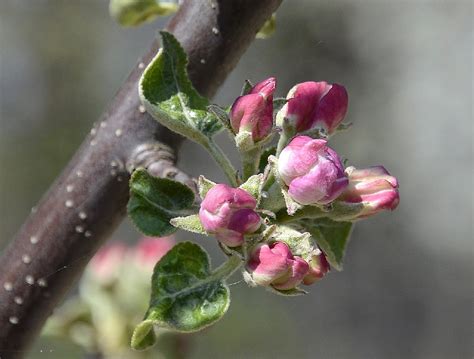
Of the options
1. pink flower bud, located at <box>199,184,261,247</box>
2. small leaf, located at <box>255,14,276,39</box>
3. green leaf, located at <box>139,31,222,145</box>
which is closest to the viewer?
pink flower bud, located at <box>199,184,261,247</box>

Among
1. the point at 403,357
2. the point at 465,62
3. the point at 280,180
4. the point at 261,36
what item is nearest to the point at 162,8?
the point at 261,36

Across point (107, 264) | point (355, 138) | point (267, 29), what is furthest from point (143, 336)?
point (355, 138)

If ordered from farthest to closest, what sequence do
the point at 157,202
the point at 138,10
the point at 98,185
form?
1. the point at 138,10
2. the point at 98,185
3. the point at 157,202

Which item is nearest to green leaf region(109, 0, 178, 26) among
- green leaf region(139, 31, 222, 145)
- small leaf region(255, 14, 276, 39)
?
small leaf region(255, 14, 276, 39)

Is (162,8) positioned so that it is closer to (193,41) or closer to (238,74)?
(193,41)

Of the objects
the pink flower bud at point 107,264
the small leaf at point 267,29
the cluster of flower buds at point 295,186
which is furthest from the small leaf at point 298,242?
the pink flower bud at point 107,264

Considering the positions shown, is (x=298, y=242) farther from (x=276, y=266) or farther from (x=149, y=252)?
(x=149, y=252)

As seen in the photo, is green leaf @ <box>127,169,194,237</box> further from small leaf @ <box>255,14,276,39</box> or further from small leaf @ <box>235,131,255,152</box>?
small leaf @ <box>255,14,276,39</box>
